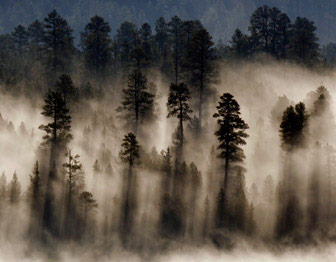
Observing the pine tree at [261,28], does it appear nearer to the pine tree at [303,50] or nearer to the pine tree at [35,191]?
the pine tree at [303,50]

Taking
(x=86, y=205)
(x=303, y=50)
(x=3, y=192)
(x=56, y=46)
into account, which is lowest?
(x=86, y=205)

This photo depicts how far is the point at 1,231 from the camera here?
3008 cm

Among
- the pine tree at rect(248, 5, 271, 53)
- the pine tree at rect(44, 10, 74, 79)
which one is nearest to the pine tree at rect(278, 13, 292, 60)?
the pine tree at rect(248, 5, 271, 53)

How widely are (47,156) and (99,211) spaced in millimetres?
9043

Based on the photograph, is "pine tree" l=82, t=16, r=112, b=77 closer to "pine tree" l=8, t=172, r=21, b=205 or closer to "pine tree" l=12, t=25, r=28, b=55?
"pine tree" l=12, t=25, r=28, b=55

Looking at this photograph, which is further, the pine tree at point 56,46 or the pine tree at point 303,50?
the pine tree at point 303,50

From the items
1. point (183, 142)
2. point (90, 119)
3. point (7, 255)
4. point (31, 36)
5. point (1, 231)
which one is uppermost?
point (31, 36)

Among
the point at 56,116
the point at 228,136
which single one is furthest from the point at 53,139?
the point at 228,136

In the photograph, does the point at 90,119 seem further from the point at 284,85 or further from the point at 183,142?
the point at 284,85

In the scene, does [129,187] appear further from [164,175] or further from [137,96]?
[137,96]

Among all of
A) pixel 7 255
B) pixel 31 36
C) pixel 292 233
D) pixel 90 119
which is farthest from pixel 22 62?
pixel 292 233

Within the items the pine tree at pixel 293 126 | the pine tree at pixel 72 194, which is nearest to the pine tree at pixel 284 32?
the pine tree at pixel 293 126

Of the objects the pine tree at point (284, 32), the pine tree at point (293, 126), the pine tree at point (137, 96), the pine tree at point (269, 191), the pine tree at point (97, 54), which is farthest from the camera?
the pine tree at point (284, 32)

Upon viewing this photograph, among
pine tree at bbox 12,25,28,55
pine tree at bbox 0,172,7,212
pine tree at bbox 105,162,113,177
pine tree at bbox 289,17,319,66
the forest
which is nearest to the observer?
the forest
